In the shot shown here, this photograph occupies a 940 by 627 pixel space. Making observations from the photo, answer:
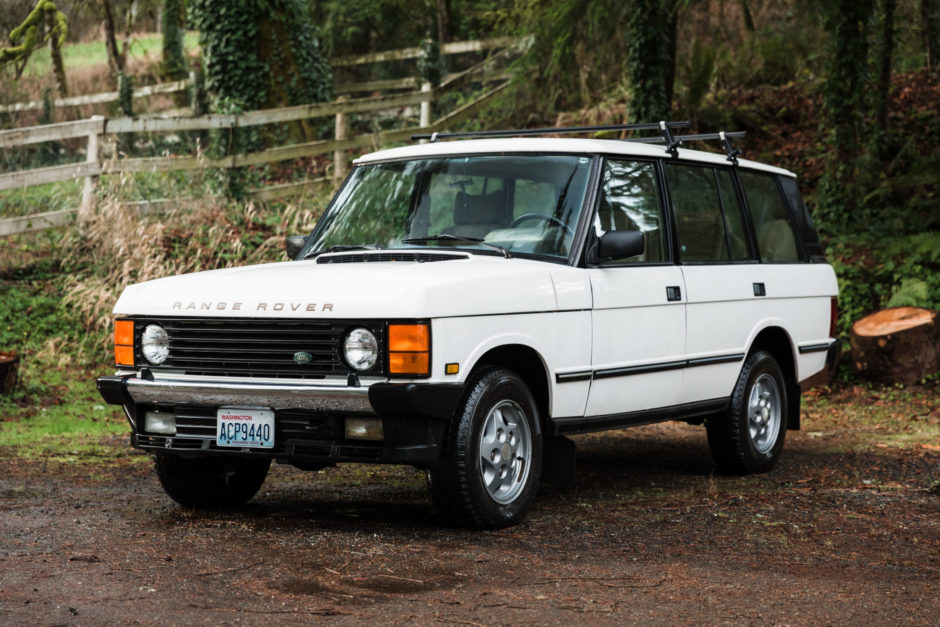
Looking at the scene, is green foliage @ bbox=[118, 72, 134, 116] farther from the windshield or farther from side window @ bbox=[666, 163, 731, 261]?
side window @ bbox=[666, 163, 731, 261]

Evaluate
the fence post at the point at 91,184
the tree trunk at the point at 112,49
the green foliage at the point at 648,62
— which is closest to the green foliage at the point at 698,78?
the green foliage at the point at 648,62

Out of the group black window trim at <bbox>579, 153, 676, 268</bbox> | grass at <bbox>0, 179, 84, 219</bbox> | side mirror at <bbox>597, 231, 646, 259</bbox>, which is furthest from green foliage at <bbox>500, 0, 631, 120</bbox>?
side mirror at <bbox>597, 231, 646, 259</bbox>

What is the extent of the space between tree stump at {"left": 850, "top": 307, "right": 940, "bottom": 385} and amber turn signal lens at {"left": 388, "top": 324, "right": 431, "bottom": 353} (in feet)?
24.6

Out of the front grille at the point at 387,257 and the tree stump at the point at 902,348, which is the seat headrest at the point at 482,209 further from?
the tree stump at the point at 902,348

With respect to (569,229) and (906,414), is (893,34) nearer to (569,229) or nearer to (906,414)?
(906,414)

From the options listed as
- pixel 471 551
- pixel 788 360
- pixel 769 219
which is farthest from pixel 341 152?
pixel 471 551

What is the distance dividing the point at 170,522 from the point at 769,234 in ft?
14.8

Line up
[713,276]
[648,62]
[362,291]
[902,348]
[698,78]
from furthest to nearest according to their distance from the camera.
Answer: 1. [698,78]
2. [648,62]
3. [902,348]
4. [713,276]
5. [362,291]

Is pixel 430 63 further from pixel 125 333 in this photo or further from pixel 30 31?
pixel 125 333

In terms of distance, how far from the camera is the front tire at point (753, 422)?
25.5 feet

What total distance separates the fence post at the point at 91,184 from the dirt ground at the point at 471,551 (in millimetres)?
6063

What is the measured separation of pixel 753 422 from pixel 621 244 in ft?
8.02

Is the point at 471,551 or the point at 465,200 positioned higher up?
the point at 465,200

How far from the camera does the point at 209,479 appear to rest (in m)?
6.34
